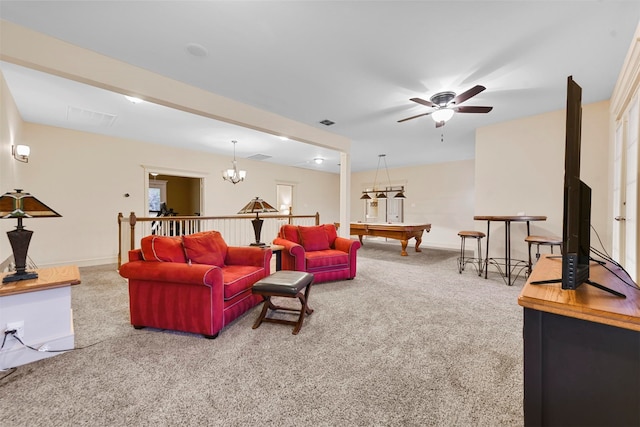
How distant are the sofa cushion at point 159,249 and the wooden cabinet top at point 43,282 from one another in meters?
0.50

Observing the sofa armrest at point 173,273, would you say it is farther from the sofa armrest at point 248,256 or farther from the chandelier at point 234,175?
the chandelier at point 234,175

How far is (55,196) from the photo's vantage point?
476 centimetres

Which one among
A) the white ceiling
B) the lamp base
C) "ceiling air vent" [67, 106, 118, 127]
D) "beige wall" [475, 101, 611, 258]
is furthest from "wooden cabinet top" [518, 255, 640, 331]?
"ceiling air vent" [67, 106, 118, 127]

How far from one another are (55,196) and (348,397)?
601cm

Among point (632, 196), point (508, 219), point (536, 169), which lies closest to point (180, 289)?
point (508, 219)

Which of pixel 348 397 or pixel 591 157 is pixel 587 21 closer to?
pixel 591 157

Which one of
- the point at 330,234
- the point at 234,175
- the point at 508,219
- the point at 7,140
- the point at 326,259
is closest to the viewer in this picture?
the point at 7,140

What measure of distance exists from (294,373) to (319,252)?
2.40 metres

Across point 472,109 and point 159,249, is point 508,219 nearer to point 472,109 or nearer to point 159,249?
point 472,109

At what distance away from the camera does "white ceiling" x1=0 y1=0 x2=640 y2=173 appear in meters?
2.04

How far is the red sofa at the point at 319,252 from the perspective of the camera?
3732 millimetres

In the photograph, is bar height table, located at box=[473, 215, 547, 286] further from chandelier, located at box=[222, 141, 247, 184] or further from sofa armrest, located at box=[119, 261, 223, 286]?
chandelier, located at box=[222, 141, 247, 184]

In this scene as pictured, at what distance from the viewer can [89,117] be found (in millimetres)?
4270

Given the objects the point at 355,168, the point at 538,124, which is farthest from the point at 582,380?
the point at 355,168
